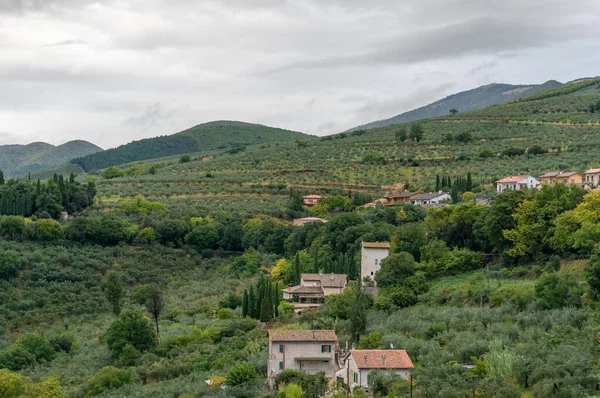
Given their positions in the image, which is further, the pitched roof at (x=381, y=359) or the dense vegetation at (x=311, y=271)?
the dense vegetation at (x=311, y=271)

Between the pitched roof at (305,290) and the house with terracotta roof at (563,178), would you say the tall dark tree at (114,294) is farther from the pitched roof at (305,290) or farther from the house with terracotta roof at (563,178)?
the house with terracotta roof at (563,178)

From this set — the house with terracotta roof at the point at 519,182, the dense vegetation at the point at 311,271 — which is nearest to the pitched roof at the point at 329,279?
the dense vegetation at the point at 311,271

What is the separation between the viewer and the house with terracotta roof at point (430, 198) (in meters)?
84.4

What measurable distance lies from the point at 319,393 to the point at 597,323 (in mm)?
12835

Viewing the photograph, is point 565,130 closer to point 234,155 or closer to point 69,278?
point 234,155

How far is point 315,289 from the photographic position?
195 ft

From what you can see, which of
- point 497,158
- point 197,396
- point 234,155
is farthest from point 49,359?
point 234,155

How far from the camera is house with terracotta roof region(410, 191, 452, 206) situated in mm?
84375

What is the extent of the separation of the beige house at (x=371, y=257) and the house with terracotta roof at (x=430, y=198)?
22.1m

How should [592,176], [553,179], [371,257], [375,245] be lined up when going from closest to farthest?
[371,257] < [375,245] < [592,176] < [553,179]

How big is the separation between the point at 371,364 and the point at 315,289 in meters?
22.1

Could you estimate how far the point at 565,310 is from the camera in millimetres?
40844

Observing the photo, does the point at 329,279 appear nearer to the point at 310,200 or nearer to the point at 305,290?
the point at 305,290

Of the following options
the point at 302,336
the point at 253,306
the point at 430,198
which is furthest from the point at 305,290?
the point at 430,198
